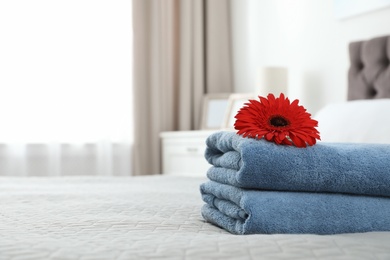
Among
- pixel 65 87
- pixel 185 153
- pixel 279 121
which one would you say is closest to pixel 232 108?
pixel 185 153

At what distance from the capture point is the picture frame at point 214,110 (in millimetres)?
4160

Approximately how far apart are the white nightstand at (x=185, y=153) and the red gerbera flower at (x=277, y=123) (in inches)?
95.3

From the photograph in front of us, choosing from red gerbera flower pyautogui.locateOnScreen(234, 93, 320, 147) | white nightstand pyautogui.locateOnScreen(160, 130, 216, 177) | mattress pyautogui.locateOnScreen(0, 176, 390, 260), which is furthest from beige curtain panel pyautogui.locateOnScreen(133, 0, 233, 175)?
red gerbera flower pyautogui.locateOnScreen(234, 93, 320, 147)

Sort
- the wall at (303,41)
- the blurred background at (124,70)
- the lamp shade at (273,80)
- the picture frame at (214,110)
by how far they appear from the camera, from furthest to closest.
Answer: the picture frame at (214,110)
the blurred background at (124,70)
the lamp shade at (273,80)
the wall at (303,41)

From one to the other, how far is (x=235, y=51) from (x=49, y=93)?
124cm

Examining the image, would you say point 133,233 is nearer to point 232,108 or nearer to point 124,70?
point 232,108

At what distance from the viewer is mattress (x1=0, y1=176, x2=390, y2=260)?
931 mm

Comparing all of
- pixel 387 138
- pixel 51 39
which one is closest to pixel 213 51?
pixel 51 39

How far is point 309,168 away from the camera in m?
1.17

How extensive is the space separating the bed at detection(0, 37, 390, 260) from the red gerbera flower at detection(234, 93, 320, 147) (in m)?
0.19

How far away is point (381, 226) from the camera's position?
1202 mm

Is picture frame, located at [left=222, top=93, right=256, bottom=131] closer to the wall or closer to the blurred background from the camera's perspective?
the blurred background

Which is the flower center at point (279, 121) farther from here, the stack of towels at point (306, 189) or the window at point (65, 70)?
the window at point (65, 70)

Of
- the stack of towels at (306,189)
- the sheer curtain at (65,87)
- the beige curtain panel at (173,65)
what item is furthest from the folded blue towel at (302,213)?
the beige curtain panel at (173,65)
